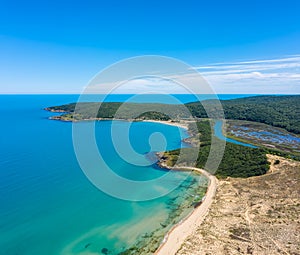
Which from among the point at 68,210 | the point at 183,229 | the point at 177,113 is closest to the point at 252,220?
the point at 183,229

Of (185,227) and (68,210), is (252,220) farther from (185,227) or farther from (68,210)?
(68,210)

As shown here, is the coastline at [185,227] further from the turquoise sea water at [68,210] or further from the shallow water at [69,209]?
the turquoise sea water at [68,210]

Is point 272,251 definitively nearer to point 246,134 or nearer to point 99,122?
point 246,134

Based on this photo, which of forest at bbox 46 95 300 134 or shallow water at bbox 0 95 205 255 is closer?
shallow water at bbox 0 95 205 255

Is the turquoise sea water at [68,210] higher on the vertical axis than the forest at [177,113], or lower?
lower

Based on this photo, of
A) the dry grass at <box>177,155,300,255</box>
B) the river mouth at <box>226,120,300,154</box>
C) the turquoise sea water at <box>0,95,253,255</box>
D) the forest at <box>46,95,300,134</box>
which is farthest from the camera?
the forest at <box>46,95,300,134</box>

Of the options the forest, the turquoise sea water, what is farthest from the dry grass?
the forest

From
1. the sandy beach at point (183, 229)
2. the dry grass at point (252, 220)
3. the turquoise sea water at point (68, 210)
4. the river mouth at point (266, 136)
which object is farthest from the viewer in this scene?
the river mouth at point (266, 136)

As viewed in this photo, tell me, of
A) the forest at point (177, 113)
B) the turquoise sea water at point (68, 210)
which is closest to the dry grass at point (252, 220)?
the turquoise sea water at point (68, 210)

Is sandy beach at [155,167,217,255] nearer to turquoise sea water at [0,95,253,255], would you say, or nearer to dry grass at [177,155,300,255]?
dry grass at [177,155,300,255]

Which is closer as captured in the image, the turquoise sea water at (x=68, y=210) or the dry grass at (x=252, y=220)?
the dry grass at (x=252, y=220)

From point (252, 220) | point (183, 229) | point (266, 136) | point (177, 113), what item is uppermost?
point (177, 113)

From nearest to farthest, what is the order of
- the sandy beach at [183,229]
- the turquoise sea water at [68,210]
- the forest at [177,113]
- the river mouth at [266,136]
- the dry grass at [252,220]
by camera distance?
1. the dry grass at [252,220]
2. the sandy beach at [183,229]
3. the turquoise sea water at [68,210]
4. the river mouth at [266,136]
5. the forest at [177,113]

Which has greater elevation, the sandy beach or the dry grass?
the dry grass
